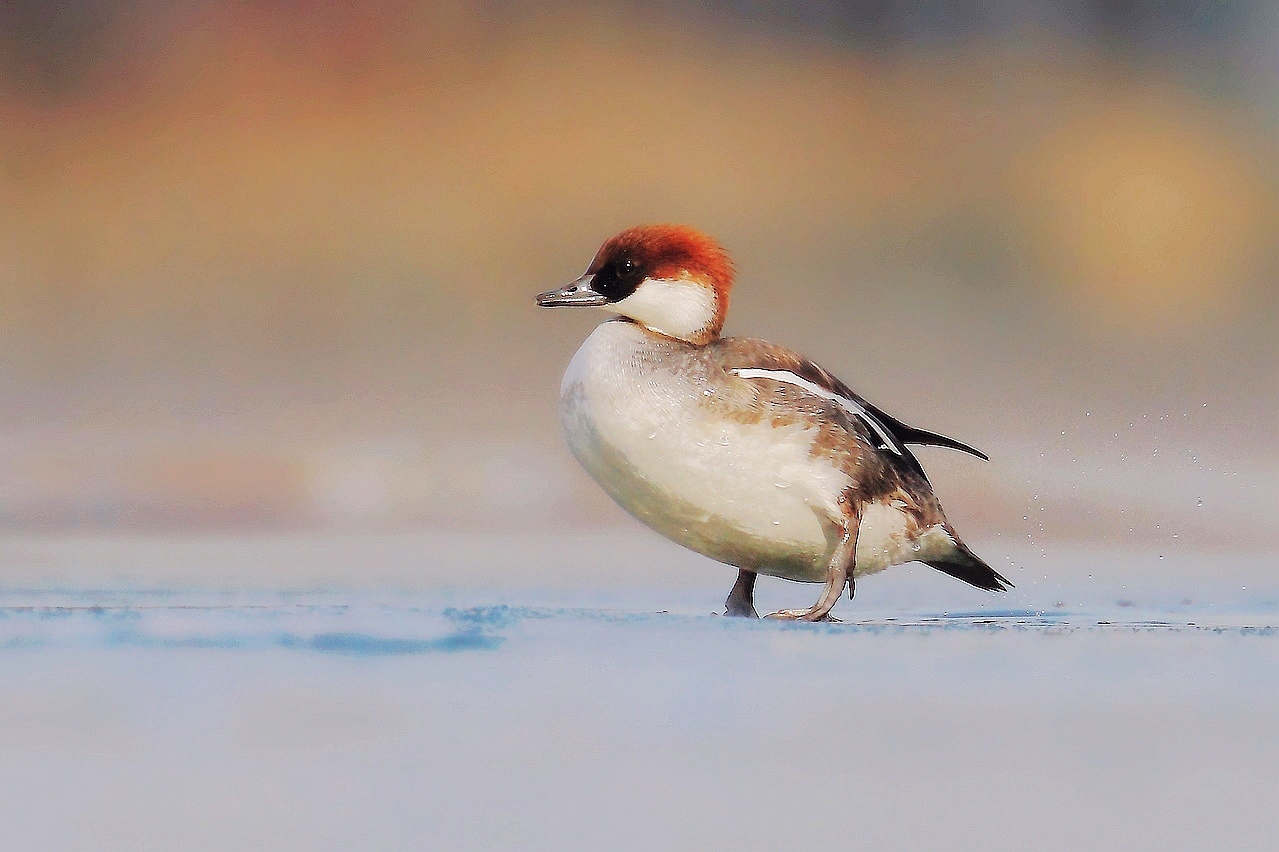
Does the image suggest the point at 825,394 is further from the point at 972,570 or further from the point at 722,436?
the point at 972,570

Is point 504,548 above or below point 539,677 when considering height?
below

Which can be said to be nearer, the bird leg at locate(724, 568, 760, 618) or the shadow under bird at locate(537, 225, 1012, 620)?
the shadow under bird at locate(537, 225, 1012, 620)

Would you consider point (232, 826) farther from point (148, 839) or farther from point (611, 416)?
point (611, 416)

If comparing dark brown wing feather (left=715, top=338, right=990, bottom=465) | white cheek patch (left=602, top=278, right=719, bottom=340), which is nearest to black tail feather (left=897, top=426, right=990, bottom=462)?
dark brown wing feather (left=715, top=338, right=990, bottom=465)

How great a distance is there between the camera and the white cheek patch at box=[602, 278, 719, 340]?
235 cm

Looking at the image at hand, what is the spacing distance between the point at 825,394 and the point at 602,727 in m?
0.96

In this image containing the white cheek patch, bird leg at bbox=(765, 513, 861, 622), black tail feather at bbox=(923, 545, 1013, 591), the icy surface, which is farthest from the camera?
black tail feather at bbox=(923, 545, 1013, 591)

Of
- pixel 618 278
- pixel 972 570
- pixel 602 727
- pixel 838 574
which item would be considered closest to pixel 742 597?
pixel 838 574

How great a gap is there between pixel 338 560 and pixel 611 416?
3.87ft

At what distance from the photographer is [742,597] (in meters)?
2.46

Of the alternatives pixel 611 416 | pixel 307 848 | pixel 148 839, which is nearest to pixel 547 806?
pixel 307 848

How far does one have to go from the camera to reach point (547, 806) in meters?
1.23

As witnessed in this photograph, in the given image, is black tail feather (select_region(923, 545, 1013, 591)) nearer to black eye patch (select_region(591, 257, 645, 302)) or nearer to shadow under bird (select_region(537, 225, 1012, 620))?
shadow under bird (select_region(537, 225, 1012, 620))

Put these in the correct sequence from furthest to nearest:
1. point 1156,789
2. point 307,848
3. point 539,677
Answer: point 539,677, point 1156,789, point 307,848
